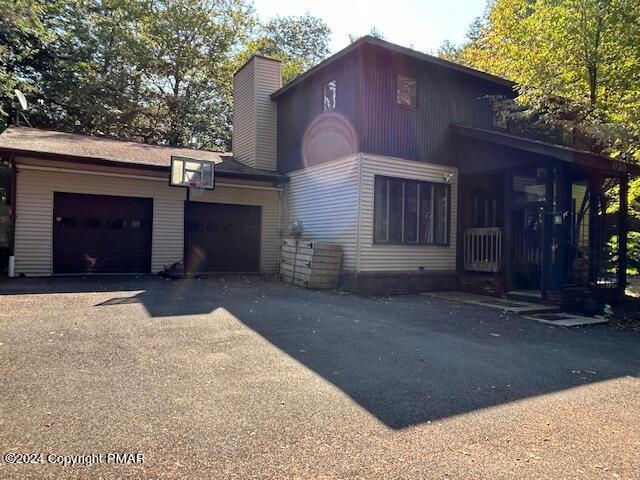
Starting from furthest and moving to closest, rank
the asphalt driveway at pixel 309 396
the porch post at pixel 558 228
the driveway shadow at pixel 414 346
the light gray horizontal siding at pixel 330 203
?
1. the light gray horizontal siding at pixel 330 203
2. the porch post at pixel 558 228
3. the driveway shadow at pixel 414 346
4. the asphalt driveway at pixel 309 396

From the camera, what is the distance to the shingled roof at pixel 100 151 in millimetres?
10289

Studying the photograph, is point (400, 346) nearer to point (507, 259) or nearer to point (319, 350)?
point (319, 350)

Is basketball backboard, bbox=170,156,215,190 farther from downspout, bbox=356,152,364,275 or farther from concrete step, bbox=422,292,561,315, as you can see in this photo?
concrete step, bbox=422,292,561,315

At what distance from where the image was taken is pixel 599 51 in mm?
9508

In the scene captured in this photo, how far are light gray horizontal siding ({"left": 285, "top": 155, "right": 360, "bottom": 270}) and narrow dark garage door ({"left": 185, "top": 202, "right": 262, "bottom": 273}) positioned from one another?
55.5 inches

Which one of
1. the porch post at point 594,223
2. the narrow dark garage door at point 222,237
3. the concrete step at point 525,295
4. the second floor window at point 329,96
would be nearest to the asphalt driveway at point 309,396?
the concrete step at point 525,295

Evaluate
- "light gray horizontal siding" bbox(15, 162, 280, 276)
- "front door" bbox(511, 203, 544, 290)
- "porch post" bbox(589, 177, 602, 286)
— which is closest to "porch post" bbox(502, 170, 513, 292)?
"front door" bbox(511, 203, 544, 290)

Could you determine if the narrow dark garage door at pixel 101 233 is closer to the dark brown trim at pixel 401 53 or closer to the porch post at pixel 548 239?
the dark brown trim at pixel 401 53

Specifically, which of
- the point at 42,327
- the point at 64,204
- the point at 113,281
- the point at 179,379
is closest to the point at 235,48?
the point at 64,204

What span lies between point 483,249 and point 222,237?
7.71 meters

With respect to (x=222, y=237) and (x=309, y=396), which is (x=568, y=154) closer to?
(x=309, y=396)

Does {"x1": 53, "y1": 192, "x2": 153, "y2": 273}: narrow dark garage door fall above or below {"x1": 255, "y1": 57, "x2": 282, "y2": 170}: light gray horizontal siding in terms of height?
below

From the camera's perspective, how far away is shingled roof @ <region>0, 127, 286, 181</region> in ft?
33.8

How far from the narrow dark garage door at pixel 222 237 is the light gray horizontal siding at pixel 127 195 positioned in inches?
8.9
